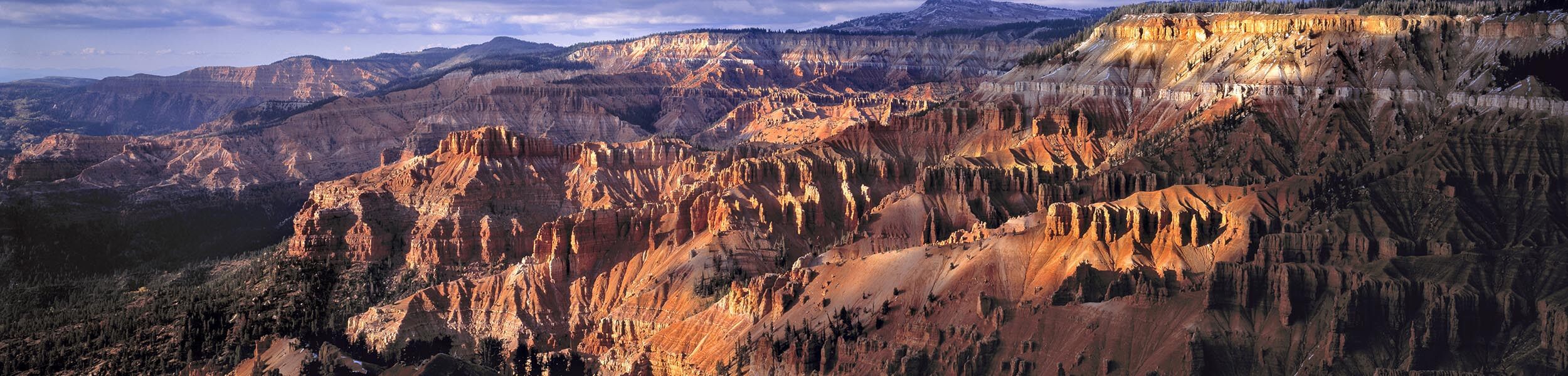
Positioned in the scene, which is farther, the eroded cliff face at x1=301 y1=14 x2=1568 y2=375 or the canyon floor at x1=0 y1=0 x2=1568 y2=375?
the canyon floor at x1=0 y1=0 x2=1568 y2=375

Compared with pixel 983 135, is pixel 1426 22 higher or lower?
higher

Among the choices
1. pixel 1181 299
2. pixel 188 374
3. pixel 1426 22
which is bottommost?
A: pixel 188 374

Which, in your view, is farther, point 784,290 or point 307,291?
point 307,291

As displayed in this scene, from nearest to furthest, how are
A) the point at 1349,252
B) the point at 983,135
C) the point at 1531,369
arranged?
the point at 1531,369 < the point at 1349,252 < the point at 983,135

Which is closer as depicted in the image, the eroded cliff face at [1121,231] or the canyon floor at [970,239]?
the eroded cliff face at [1121,231]

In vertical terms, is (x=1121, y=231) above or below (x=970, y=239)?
above

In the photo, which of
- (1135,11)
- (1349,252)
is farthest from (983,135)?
(1349,252)

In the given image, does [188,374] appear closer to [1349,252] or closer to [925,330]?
[925,330]

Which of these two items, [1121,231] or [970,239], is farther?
[970,239]
